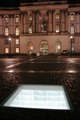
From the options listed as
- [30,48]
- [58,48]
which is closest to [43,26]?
[30,48]

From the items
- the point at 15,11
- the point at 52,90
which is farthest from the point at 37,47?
the point at 52,90

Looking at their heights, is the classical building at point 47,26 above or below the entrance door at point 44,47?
above

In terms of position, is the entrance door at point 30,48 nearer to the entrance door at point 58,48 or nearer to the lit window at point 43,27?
the lit window at point 43,27

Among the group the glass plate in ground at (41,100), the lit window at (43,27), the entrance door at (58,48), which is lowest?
the glass plate in ground at (41,100)

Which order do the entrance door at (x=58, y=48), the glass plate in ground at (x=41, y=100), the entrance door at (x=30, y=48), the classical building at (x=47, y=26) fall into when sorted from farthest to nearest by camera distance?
1. the entrance door at (x=30, y=48)
2. the entrance door at (x=58, y=48)
3. the classical building at (x=47, y=26)
4. the glass plate in ground at (x=41, y=100)

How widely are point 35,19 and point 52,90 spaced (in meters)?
48.5

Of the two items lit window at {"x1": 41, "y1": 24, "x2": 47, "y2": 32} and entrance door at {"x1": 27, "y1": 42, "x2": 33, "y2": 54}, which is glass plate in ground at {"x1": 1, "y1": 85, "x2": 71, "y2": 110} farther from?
entrance door at {"x1": 27, "y1": 42, "x2": 33, "y2": 54}

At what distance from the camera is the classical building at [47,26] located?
4928cm

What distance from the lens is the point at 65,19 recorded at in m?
49.6

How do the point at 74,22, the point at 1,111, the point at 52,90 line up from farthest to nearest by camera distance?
the point at 74,22 < the point at 52,90 < the point at 1,111

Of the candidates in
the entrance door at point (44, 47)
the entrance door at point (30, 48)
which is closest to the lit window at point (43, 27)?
the entrance door at point (44, 47)

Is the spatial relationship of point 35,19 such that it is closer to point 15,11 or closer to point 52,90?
point 15,11

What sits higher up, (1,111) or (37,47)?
(37,47)

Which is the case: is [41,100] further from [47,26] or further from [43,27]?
[47,26]
